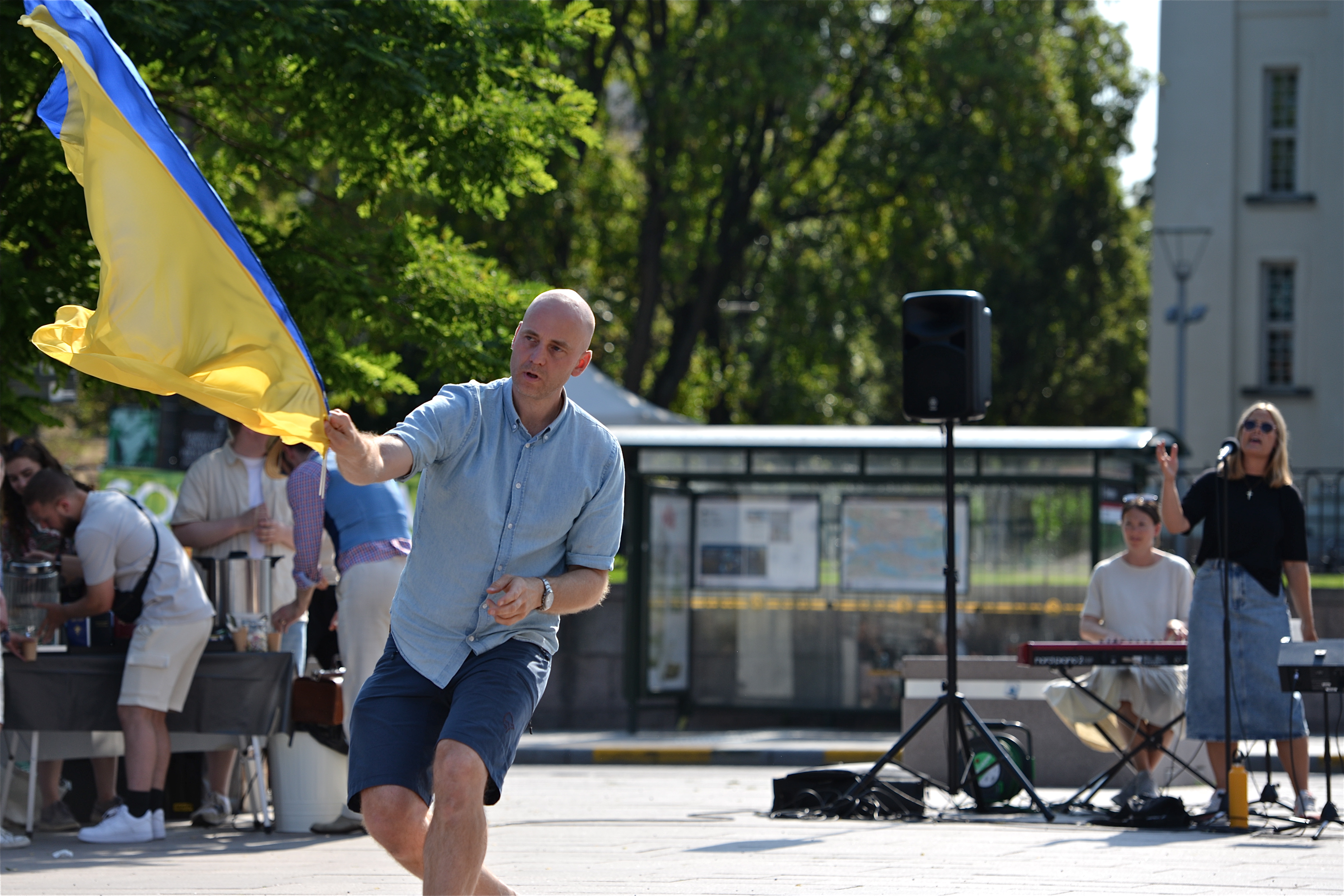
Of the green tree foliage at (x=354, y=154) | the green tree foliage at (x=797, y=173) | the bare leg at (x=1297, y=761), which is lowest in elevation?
the bare leg at (x=1297, y=761)

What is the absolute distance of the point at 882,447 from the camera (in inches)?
576

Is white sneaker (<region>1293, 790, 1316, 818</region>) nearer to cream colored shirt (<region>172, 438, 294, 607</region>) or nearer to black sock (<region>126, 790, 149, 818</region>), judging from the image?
cream colored shirt (<region>172, 438, 294, 607</region>)

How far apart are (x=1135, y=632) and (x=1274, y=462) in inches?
68.5

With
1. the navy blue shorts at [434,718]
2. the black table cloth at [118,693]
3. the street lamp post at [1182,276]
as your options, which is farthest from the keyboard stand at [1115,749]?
the street lamp post at [1182,276]

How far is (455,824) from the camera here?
3945 millimetres

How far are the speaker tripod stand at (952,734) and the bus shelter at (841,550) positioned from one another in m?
5.31

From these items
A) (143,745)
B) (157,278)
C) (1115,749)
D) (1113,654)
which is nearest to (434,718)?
(157,278)

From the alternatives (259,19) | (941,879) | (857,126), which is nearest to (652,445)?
(259,19)

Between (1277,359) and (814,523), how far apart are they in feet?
59.0

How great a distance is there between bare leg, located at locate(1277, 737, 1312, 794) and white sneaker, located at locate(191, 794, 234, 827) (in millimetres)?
5518

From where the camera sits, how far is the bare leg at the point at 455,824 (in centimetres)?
392

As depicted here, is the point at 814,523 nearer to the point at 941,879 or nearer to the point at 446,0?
the point at 446,0

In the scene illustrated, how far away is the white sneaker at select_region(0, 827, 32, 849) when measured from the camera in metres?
7.50

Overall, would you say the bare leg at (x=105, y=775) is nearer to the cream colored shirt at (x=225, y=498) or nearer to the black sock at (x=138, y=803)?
the black sock at (x=138, y=803)
